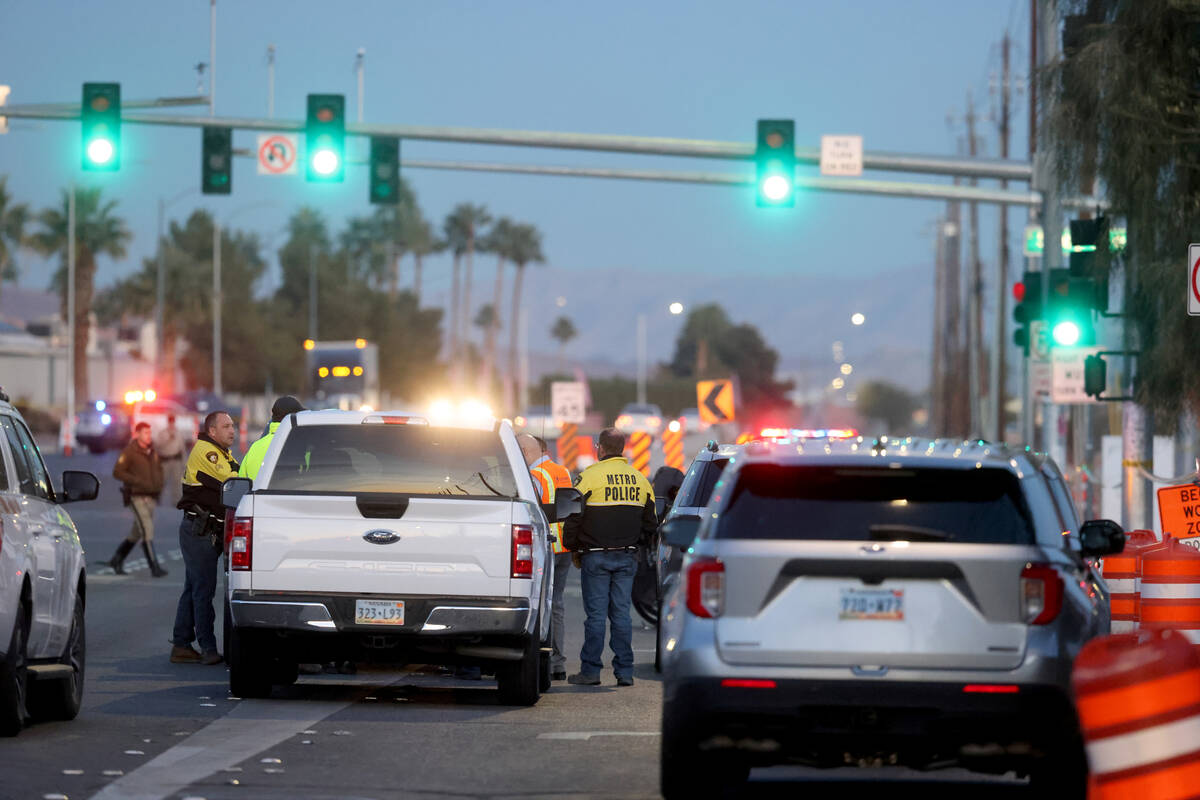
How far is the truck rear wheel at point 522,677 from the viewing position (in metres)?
13.7

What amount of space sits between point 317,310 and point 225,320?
17090mm

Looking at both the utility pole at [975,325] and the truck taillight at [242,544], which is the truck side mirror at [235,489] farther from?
the utility pole at [975,325]

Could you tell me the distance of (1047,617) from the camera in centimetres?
874

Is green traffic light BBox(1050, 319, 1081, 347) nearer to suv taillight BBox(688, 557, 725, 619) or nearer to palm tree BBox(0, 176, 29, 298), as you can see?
suv taillight BBox(688, 557, 725, 619)

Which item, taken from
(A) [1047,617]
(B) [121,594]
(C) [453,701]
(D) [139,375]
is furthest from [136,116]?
(D) [139,375]

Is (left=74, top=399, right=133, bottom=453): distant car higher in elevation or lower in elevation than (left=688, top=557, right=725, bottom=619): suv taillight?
lower

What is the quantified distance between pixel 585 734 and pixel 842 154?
1624cm

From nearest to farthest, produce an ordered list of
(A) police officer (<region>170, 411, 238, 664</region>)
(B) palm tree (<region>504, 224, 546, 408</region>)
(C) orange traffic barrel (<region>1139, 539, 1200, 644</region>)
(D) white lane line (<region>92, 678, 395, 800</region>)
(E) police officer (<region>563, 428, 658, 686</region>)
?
(D) white lane line (<region>92, 678, 395, 800</region>)
(C) orange traffic barrel (<region>1139, 539, 1200, 644</region>)
(E) police officer (<region>563, 428, 658, 686</region>)
(A) police officer (<region>170, 411, 238, 664</region>)
(B) palm tree (<region>504, 224, 546, 408</region>)

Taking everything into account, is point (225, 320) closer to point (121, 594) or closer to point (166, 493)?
point (166, 493)

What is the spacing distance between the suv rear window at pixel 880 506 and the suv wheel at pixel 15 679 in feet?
14.5

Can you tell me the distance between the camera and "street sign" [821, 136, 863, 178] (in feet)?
89.6

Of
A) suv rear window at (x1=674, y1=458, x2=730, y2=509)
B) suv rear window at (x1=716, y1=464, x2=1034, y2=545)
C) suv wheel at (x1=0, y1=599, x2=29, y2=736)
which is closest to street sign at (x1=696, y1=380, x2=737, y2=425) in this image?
suv rear window at (x1=674, y1=458, x2=730, y2=509)

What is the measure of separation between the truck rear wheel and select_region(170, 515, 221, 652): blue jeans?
358 centimetres

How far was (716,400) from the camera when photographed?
36.7m
